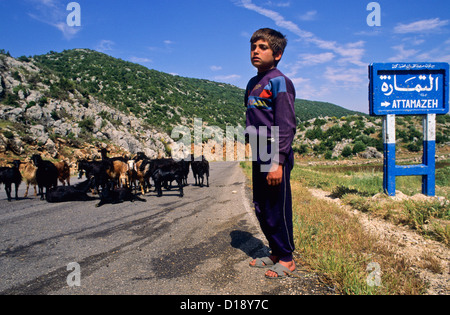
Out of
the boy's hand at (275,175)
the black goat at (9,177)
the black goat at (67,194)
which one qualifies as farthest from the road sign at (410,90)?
the black goat at (9,177)

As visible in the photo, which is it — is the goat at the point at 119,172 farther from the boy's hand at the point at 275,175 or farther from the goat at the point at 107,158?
→ the boy's hand at the point at 275,175

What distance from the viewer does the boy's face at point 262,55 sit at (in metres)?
3.05

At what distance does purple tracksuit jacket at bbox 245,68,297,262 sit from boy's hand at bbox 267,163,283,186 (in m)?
0.07

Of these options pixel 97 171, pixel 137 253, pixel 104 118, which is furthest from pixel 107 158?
pixel 104 118

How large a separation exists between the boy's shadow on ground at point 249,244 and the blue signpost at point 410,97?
4757 mm

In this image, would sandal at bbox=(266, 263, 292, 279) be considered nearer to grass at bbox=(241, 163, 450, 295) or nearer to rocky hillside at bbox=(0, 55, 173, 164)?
grass at bbox=(241, 163, 450, 295)

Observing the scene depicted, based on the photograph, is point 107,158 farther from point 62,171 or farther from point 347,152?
point 347,152

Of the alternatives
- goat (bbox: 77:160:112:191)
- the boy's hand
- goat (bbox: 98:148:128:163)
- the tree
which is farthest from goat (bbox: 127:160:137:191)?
the tree

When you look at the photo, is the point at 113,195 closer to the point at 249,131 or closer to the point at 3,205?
the point at 3,205

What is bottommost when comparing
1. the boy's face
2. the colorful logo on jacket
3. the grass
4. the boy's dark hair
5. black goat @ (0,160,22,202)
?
the grass

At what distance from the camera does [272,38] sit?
3.06 metres

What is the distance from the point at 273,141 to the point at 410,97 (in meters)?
6.39

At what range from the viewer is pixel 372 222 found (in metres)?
5.47

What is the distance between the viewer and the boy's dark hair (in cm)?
305
